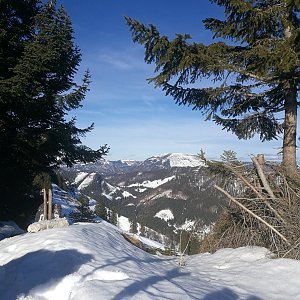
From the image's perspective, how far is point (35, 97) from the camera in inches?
594

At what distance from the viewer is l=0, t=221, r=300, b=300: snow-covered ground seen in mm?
4793

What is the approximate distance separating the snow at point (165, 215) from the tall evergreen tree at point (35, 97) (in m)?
154

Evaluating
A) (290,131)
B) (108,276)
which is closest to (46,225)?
(108,276)

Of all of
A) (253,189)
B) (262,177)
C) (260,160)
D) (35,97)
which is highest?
(35,97)

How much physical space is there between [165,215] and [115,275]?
176 metres

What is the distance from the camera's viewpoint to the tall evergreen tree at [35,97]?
1406 cm

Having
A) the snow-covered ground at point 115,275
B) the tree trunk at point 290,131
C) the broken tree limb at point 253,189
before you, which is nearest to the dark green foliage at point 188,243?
the snow-covered ground at point 115,275

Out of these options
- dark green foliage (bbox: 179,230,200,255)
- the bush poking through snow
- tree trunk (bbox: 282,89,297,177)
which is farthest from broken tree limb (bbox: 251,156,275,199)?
the bush poking through snow

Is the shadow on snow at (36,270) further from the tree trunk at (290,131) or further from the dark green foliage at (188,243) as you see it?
the tree trunk at (290,131)

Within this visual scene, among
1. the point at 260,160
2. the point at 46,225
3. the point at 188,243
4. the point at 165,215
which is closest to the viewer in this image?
the point at 188,243

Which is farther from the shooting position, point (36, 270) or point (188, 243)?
point (188, 243)

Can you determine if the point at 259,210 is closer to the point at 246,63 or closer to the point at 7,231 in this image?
the point at 246,63

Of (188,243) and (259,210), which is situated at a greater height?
(259,210)

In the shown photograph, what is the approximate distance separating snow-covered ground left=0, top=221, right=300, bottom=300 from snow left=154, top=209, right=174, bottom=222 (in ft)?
536
